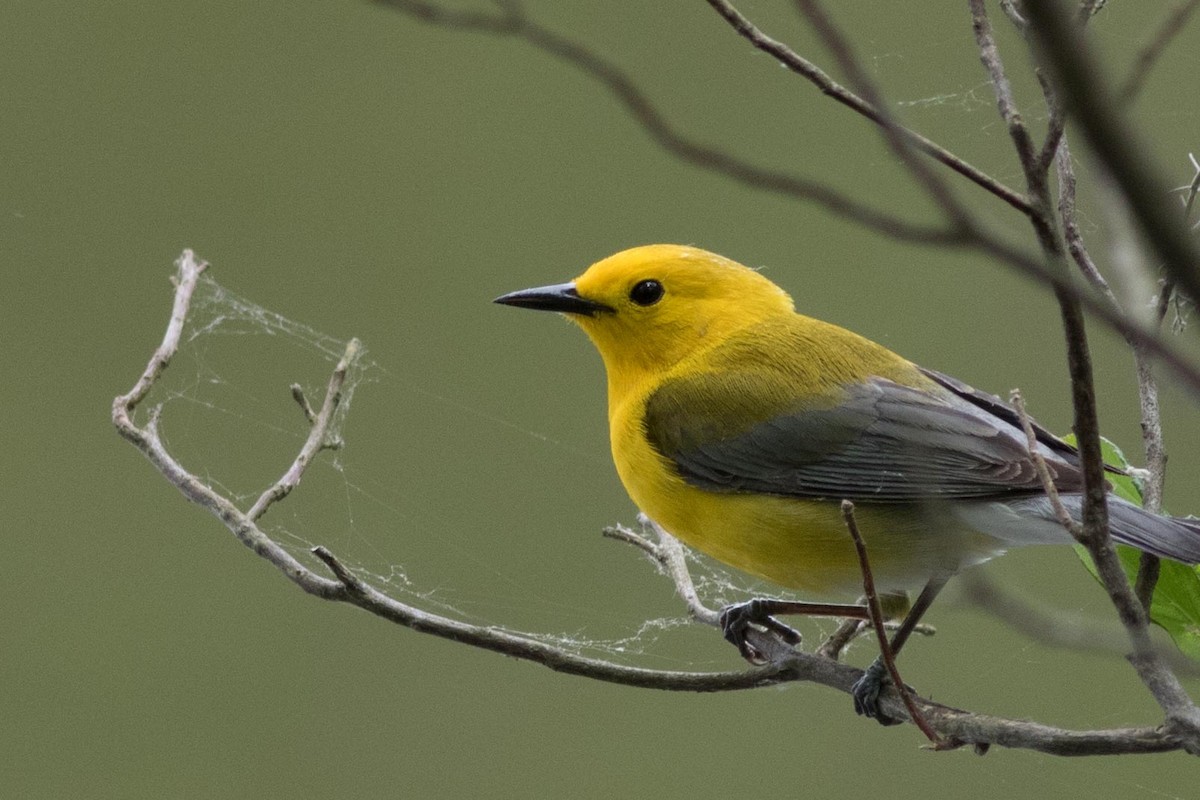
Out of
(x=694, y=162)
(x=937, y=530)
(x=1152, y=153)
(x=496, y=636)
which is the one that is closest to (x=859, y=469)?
(x=937, y=530)

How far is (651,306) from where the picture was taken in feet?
9.14

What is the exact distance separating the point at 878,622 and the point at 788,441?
116 centimetres

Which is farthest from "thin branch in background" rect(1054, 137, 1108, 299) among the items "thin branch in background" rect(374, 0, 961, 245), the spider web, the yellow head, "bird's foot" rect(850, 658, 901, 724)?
the spider web

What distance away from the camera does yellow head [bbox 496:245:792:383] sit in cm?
278

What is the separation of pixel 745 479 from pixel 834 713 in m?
2.18

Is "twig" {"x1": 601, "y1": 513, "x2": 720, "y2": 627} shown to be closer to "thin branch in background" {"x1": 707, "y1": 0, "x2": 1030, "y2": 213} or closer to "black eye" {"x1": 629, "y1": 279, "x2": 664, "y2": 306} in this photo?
"black eye" {"x1": 629, "y1": 279, "x2": 664, "y2": 306}

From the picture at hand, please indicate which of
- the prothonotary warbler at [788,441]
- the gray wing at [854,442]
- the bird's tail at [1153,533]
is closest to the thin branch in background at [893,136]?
the bird's tail at [1153,533]

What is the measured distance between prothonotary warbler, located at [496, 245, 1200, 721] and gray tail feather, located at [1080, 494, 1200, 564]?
36 cm

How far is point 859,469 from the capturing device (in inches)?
94.5

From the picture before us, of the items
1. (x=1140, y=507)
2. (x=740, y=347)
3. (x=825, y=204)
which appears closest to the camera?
(x=825, y=204)

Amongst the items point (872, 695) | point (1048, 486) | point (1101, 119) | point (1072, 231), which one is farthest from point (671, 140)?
point (872, 695)

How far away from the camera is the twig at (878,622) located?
1.23m

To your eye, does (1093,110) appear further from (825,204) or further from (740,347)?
(740,347)

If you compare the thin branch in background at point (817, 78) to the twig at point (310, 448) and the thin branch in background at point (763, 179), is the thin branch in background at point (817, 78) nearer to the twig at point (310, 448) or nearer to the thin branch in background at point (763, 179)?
the thin branch in background at point (763, 179)
